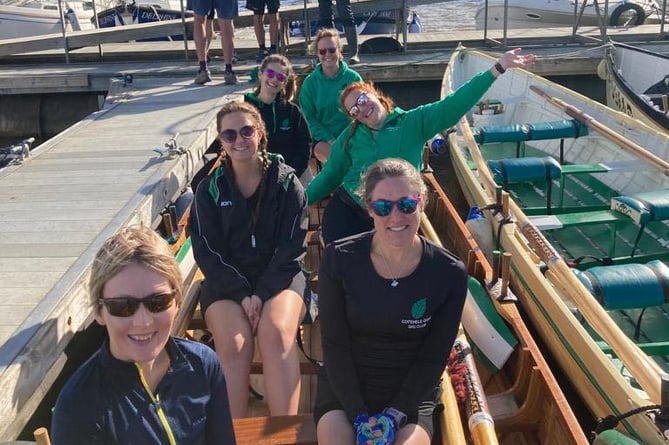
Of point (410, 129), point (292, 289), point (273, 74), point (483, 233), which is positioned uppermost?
point (273, 74)

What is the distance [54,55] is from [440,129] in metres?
8.72

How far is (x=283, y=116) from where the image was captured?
442 cm

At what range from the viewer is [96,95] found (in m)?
8.84

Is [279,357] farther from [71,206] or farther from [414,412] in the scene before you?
[71,206]

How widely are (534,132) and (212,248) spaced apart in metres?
3.70

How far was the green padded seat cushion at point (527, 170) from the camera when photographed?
488 centimetres

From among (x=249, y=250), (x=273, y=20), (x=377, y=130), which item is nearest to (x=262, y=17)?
(x=273, y=20)

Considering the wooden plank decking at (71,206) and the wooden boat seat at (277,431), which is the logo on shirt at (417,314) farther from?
the wooden plank decking at (71,206)

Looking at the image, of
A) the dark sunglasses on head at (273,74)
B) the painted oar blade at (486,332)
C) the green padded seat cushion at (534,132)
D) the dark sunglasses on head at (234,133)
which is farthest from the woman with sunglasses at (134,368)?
the green padded seat cushion at (534,132)

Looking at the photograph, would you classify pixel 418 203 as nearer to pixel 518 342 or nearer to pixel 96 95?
pixel 518 342

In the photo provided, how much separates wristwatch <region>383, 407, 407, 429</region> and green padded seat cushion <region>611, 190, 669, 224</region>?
2.47m

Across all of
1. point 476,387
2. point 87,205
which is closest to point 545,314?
point 476,387

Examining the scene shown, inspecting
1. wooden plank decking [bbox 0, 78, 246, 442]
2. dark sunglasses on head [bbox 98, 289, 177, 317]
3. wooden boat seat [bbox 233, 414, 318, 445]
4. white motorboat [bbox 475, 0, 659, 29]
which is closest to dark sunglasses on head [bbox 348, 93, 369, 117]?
wooden boat seat [bbox 233, 414, 318, 445]

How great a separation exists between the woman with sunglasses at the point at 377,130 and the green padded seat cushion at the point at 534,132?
2.21 metres
